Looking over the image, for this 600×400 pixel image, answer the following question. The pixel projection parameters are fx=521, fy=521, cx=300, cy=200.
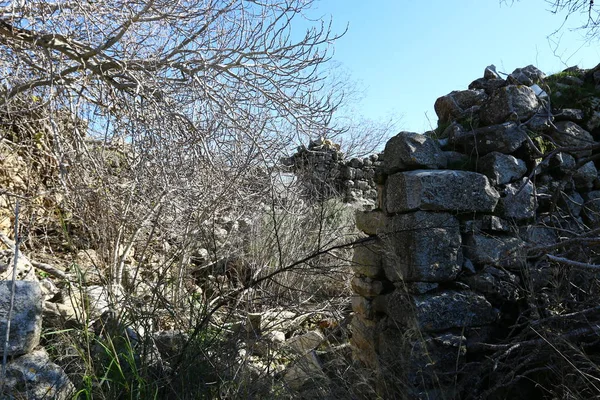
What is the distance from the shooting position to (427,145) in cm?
372

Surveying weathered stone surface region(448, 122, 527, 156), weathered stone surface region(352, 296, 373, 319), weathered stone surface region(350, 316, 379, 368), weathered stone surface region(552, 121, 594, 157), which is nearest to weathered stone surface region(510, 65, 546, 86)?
weathered stone surface region(552, 121, 594, 157)

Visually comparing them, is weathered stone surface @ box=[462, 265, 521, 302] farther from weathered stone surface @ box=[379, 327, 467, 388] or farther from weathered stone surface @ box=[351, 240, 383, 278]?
weathered stone surface @ box=[351, 240, 383, 278]

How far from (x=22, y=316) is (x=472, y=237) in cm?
286

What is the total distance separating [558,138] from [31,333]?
12.4 feet

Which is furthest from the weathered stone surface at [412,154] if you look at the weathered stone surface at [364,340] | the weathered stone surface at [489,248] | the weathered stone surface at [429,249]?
the weathered stone surface at [364,340]

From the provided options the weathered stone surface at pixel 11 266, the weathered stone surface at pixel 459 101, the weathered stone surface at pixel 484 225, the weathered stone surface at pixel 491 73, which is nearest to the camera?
the weathered stone surface at pixel 484 225

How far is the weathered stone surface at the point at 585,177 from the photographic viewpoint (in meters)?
3.82

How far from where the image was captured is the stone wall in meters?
3.28

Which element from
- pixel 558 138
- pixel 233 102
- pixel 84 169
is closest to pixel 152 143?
pixel 84 169

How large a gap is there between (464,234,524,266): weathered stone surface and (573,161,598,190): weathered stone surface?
2.51 feet

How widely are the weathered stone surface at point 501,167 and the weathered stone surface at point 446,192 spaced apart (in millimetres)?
108

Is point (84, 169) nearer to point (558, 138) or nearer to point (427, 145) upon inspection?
point (427, 145)

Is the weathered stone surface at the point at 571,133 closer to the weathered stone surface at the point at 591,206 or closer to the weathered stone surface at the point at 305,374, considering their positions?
the weathered stone surface at the point at 591,206

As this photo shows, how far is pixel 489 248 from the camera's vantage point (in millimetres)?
3508
